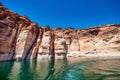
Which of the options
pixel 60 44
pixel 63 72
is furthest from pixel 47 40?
pixel 63 72

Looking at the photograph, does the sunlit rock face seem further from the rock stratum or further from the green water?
the green water

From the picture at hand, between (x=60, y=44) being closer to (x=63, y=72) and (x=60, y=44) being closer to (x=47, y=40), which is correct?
(x=47, y=40)

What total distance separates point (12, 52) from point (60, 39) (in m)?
21.5

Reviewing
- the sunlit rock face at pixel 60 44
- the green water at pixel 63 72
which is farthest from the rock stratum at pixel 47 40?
the green water at pixel 63 72

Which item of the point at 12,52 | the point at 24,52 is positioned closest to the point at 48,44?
the point at 24,52

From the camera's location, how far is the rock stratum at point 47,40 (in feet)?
133

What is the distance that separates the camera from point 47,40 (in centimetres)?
5153

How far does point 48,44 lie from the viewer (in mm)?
50781

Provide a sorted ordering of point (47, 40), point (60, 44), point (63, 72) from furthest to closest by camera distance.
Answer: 1. point (60, 44)
2. point (47, 40)
3. point (63, 72)

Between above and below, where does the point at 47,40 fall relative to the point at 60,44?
above

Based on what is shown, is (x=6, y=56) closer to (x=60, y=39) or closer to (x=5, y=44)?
(x=5, y=44)

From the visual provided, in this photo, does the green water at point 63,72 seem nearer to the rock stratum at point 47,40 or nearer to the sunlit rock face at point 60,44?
the rock stratum at point 47,40

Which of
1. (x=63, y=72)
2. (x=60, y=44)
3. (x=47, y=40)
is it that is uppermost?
(x=47, y=40)

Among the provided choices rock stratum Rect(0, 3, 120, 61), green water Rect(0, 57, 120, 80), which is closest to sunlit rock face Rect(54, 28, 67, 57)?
rock stratum Rect(0, 3, 120, 61)
